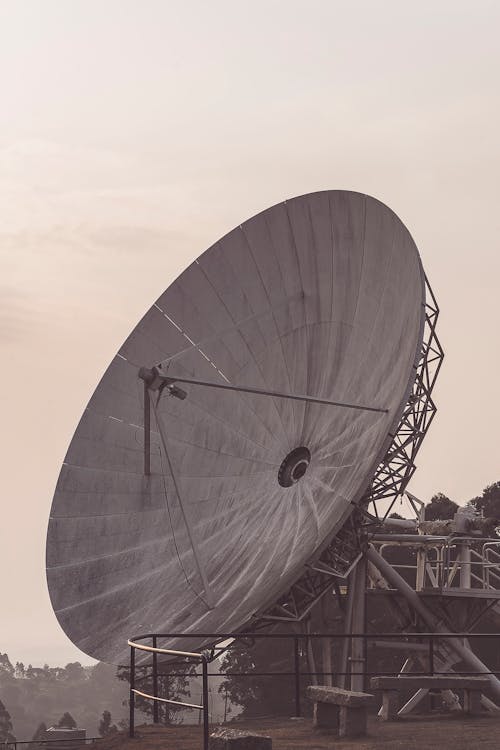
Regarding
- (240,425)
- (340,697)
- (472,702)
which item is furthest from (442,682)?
(240,425)

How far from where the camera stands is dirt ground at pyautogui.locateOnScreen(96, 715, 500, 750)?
19.7 m

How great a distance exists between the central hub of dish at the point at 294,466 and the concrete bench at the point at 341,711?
34.7ft

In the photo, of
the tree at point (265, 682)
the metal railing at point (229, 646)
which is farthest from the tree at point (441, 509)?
the metal railing at point (229, 646)

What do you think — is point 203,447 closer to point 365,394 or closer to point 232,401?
point 232,401

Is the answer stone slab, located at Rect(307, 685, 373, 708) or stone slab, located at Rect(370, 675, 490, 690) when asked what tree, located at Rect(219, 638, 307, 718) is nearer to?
stone slab, located at Rect(370, 675, 490, 690)

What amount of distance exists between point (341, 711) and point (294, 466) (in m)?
11.9

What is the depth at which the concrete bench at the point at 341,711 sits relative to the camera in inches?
816

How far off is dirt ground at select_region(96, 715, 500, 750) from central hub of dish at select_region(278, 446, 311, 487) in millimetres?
9242

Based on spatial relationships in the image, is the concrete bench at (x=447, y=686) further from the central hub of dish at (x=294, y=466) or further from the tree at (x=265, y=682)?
the tree at (x=265, y=682)

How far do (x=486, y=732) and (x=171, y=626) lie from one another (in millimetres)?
9685

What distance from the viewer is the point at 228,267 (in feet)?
112

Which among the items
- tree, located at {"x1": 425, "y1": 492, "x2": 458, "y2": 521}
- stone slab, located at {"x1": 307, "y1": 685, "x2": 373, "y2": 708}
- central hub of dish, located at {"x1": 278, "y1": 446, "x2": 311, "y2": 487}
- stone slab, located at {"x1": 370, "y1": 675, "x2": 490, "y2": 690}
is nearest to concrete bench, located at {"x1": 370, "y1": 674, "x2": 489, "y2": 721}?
stone slab, located at {"x1": 370, "y1": 675, "x2": 490, "y2": 690}

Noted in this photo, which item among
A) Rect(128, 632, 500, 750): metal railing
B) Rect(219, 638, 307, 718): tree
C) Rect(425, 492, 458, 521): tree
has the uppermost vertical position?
Rect(425, 492, 458, 521): tree

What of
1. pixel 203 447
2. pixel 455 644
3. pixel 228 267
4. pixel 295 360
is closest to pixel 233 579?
pixel 203 447
